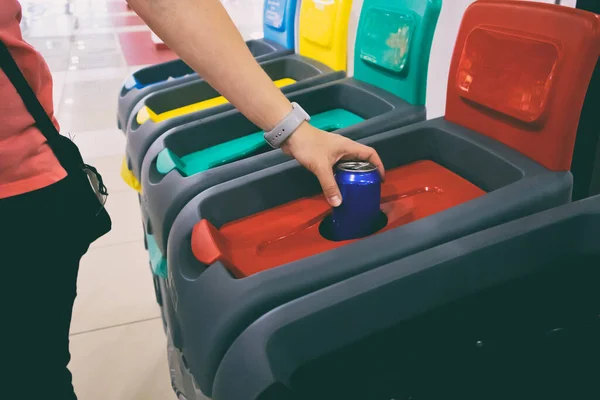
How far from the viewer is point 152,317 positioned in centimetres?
158

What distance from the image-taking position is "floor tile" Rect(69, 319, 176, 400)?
1.34m

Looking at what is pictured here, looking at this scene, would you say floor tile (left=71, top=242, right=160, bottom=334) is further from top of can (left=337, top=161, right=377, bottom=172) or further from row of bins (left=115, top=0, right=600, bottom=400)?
top of can (left=337, top=161, right=377, bottom=172)

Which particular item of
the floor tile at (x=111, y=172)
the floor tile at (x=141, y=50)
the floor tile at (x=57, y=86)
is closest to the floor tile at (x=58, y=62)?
the floor tile at (x=57, y=86)

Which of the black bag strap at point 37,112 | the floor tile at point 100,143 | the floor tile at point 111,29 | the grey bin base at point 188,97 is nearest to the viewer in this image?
the black bag strap at point 37,112

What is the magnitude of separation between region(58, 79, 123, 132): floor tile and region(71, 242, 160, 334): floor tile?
1351mm

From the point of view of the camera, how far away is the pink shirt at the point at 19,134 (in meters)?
0.56

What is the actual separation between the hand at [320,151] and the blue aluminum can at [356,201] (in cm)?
2

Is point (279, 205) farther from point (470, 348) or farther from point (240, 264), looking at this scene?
point (470, 348)

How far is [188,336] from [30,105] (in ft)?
1.18

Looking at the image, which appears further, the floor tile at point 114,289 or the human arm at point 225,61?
the floor tile at point 114,289

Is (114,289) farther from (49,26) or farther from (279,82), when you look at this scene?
(49,26)

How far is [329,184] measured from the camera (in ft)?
2.42

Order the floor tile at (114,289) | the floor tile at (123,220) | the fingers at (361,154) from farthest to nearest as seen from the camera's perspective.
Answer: the floor tile at (123,220) → the floor tile at (114,289) → the fingers at (361,154)

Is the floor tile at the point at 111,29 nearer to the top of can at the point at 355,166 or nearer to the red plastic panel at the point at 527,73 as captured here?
the red plastic panel at the point at 527,73
